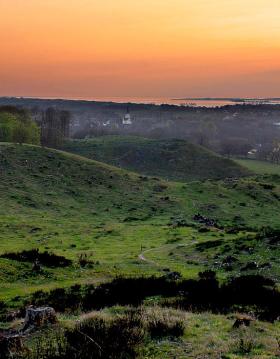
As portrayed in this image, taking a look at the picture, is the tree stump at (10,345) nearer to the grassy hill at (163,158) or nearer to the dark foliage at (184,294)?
the dark foliage at (184,294)

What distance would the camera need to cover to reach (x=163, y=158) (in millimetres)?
160625

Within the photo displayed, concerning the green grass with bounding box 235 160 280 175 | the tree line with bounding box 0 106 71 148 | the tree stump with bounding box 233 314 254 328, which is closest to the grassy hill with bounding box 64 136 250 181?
the green grass with bounding box 235 160 280 175

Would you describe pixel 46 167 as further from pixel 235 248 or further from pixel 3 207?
pixel 235 248

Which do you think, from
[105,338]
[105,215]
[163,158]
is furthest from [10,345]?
[163,158]

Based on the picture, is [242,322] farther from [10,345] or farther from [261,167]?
[261,167]

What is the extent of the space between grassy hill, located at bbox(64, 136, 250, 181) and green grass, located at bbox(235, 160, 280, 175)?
6906 mm

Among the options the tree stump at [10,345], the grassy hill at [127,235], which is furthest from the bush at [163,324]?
the tree stump at [10,345]

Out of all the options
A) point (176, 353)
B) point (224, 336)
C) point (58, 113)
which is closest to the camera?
point (176, 353)

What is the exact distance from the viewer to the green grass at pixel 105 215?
33.5 metres

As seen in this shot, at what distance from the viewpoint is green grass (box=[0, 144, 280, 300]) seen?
33.5 m

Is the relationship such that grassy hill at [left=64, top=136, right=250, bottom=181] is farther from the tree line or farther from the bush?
the bush

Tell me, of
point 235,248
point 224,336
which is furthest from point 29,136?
point 224,336

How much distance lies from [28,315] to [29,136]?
117234 millimetres

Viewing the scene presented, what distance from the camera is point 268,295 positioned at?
76.5ft
